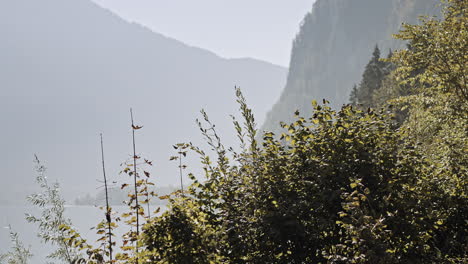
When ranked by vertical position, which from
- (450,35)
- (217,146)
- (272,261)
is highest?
(450,35)

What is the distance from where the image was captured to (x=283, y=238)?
4.48m

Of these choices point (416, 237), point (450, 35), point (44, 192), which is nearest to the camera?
point (416, 237)

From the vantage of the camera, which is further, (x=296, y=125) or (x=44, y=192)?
(x=44, y=192)

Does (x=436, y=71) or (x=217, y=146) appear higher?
(x=436, y=71)

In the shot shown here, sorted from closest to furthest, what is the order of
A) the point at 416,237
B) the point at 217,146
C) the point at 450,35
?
1. the point at 416,237
2. the point at 217,146
3. the point at 450,35

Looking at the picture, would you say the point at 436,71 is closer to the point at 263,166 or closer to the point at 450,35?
the point at 450,35

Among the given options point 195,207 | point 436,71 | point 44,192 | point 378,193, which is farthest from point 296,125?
point 44,192

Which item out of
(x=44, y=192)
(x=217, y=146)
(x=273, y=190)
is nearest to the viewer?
(x=273, y=190)

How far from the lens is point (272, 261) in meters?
4.52

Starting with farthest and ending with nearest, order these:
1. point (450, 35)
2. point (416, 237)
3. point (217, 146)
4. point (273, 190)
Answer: point (450, 35), point (217, 146), point (273, 190), point (416, 237)

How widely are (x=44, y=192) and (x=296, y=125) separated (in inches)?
511

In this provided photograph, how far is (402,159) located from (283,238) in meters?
1.68

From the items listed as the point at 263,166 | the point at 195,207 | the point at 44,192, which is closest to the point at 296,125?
the point at 263,166

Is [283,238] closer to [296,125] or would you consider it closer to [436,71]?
[296,125]
